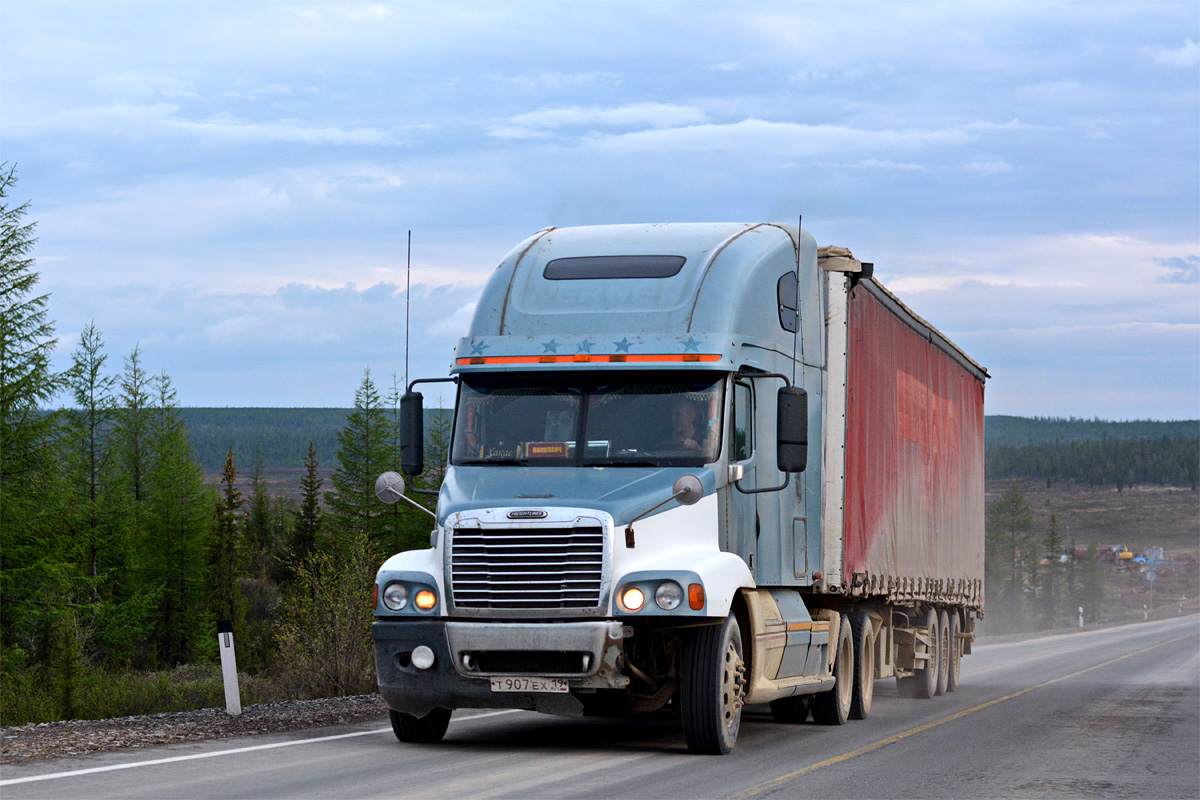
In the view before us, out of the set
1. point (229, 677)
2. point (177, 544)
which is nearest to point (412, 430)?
point (229, 677)

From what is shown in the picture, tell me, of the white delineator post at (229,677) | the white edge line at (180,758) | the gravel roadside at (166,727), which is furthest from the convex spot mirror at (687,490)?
the white delineator post at (229,677)

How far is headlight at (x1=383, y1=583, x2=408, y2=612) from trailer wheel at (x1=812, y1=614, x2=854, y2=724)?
513 cm

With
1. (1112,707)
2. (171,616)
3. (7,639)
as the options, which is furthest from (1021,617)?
(1112,707)

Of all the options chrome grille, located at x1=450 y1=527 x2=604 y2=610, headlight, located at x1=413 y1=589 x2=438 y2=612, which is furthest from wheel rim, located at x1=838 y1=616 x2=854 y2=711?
headlight, located at x1=413 y1=589 x2=438 y2=612

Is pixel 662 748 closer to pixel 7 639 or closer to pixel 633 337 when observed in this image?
pixel 633 337

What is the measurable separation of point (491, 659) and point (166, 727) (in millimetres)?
3298

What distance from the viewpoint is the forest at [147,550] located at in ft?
70.7

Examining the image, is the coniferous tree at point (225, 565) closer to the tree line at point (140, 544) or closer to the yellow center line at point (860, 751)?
the tree line at point (140, 544)

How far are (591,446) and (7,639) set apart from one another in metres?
38.3

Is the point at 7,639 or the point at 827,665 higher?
the point at 827,665

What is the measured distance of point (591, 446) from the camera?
38.4 ft

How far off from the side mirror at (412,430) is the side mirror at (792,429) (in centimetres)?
298

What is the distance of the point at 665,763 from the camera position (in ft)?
36.1

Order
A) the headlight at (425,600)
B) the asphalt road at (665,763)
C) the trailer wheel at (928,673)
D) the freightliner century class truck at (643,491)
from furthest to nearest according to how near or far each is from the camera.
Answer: the trailer wheel at (928,673)
the headlight at (425,600)
the freightliner century class truck at (643,491)
the asphalt road at (665,763)
